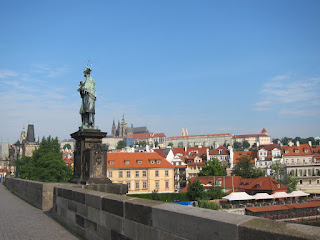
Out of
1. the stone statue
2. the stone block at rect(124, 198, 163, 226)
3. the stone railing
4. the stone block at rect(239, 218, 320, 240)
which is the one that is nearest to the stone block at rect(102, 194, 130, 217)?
the stone railing

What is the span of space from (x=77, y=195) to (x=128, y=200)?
3.21 meters

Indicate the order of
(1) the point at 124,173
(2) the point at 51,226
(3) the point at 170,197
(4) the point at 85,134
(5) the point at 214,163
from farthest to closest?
(5) the point at 214,163 < (1) the point at 124,173 < (3) the point at 170,197 < (4) the point at 85,134 < (2) the point at 51,226

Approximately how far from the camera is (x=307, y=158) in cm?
8088

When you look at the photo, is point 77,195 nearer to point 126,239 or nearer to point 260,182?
point 126,239

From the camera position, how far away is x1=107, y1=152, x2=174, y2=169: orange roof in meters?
62.4

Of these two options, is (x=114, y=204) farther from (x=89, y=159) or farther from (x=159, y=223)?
(x=89, y=159)

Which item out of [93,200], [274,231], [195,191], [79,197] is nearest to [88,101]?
[79,197]

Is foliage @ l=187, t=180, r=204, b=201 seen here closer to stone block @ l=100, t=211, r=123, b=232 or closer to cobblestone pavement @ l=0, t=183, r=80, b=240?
cobblestone pavement @ l=0, t=183, r=80, b=240

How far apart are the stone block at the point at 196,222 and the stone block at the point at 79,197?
3.67 m

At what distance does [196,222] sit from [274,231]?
107 cm

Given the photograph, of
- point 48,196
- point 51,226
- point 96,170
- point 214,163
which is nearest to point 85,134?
point 96,170

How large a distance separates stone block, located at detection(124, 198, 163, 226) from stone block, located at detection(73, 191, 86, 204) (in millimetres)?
2628

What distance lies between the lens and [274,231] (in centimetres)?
283

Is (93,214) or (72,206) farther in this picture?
(72,206)
